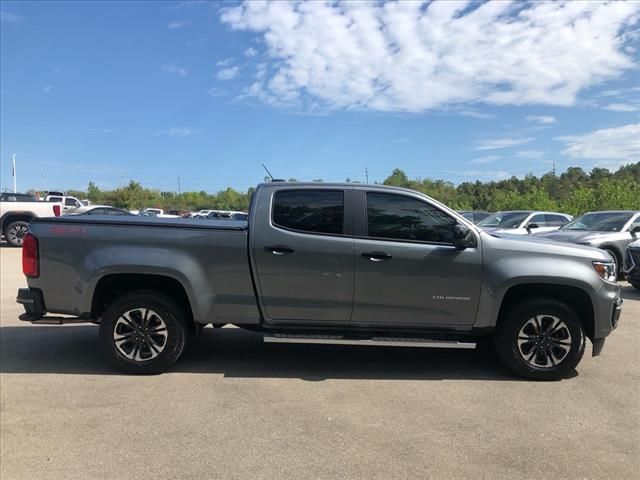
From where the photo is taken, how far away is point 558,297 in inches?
204

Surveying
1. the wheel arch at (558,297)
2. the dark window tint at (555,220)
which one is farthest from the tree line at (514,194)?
the wheel arch at (558,297)

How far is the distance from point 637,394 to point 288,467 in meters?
3.36

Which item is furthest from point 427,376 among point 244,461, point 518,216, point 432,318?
point 518,216

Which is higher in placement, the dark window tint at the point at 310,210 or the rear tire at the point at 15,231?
the dark window tint at the point at 310,210

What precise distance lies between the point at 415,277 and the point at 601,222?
30.8 feet

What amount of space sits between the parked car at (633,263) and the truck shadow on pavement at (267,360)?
556 cm

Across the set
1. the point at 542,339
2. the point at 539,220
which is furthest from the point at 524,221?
the point at 542,339

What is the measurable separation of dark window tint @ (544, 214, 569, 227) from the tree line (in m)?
11.7

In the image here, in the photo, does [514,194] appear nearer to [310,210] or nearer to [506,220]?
[506,220]

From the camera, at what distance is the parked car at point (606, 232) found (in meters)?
11.2

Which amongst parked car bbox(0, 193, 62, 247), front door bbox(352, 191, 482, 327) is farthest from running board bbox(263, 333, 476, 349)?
parked car bbox(0, 193, 62, 247)

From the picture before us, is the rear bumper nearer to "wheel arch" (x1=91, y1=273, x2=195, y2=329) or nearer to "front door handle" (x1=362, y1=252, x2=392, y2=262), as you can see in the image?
"wheel arch" (x1=91, y1=273, x2=195, y2=329)

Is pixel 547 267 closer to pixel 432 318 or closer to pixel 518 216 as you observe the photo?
pixel 432 318

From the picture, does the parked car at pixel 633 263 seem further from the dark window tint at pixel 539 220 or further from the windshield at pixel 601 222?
the dark window tint at pixel 539 220
